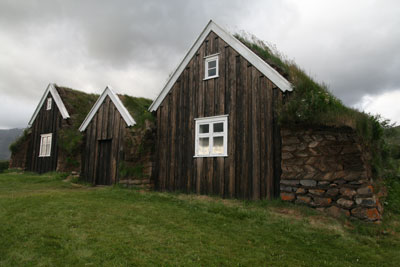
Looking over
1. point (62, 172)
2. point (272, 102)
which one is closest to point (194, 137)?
point (272, 102)

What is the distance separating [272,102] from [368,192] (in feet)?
12.7

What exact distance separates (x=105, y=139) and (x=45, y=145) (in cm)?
840

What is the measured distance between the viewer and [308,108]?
7781 millimetres

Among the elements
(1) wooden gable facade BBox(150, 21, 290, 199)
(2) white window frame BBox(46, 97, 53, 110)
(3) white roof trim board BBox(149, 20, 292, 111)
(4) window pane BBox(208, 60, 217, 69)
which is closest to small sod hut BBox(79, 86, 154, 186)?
(1) wooden gable facade BBox(150, 21, 290, 199)

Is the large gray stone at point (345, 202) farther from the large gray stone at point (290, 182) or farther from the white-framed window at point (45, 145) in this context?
the white-framed window at point (45, 145)

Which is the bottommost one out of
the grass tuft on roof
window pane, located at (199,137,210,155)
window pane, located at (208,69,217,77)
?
window pane, located at (199,137,210,155)

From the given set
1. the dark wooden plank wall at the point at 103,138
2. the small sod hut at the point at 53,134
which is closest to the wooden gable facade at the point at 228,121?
the dark wooden plank wall at the point at 103,138

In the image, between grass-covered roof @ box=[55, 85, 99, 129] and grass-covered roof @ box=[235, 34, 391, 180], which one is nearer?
grass-covered roof @ box=[235, 34, 391, 180]

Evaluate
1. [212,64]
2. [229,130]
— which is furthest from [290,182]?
[212,64]

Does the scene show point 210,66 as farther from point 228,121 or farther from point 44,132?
point 44,132

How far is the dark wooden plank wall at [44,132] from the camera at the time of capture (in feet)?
60.8

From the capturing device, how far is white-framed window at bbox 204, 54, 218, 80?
1099 cm

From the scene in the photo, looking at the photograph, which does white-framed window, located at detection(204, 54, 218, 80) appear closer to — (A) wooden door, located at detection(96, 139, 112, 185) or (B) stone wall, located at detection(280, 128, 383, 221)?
(B) stone wall, located at detection(280, 128, 383, 221)

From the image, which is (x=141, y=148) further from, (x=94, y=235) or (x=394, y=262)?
(x=394, y=262)
